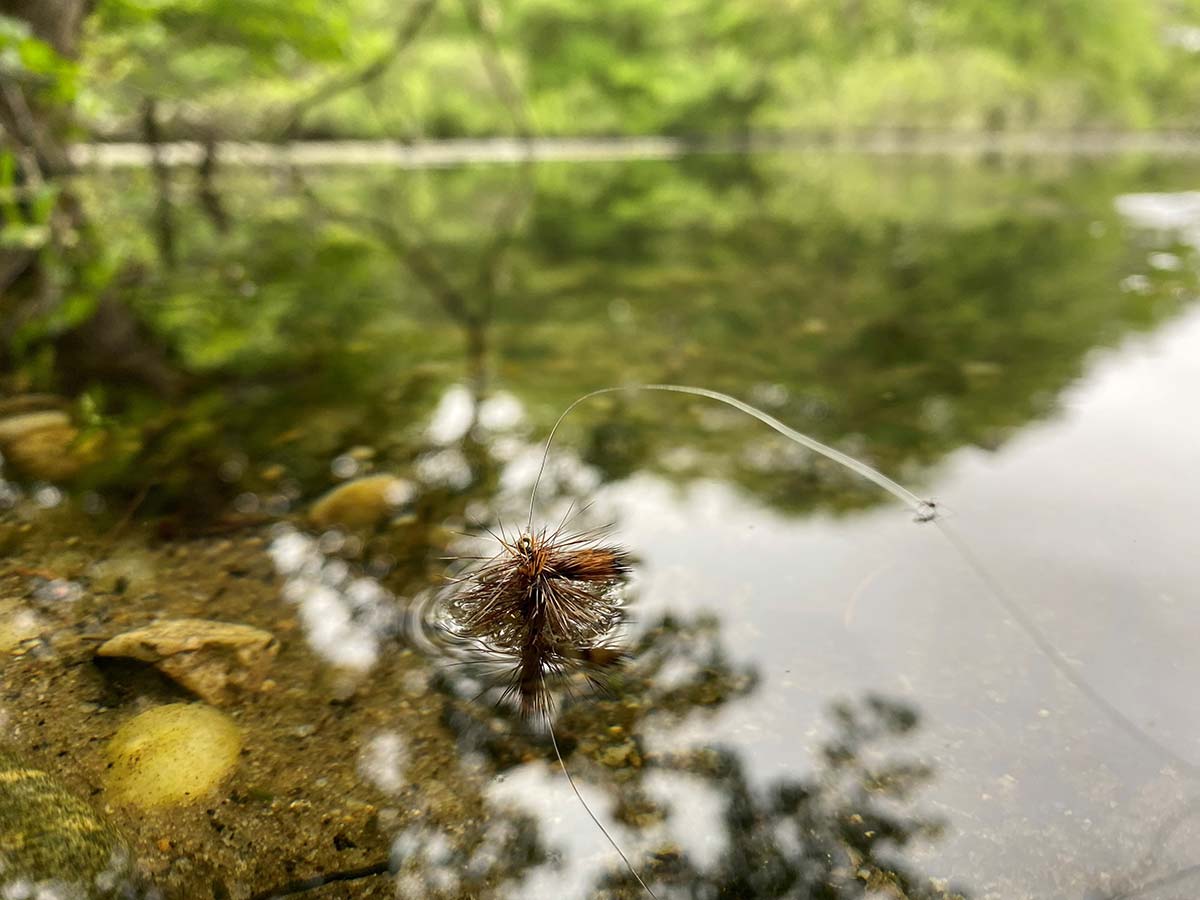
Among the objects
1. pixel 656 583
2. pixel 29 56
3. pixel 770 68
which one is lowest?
pixel 770 68

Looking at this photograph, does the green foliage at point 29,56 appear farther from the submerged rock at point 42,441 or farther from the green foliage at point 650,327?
the submerged rock at point 42,441

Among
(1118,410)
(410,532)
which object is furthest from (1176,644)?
(410,532)

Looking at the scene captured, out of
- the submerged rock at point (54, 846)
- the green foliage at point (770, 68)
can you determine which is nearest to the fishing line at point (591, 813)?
the submerged rock at point (54, 846)

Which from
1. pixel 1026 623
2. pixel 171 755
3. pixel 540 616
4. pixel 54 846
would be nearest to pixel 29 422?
pixel 171 755

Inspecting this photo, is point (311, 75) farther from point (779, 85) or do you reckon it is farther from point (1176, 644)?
point (779, 85)

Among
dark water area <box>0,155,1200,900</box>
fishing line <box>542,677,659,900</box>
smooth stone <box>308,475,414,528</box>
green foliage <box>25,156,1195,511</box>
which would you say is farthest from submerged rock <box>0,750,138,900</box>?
green foliage <box>25,156,1195,511</box>

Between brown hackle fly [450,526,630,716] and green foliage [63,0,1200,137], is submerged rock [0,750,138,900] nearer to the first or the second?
brown hackle fly [450,526,630,716]

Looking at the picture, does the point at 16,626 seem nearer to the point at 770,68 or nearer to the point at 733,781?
the point at 733,781
